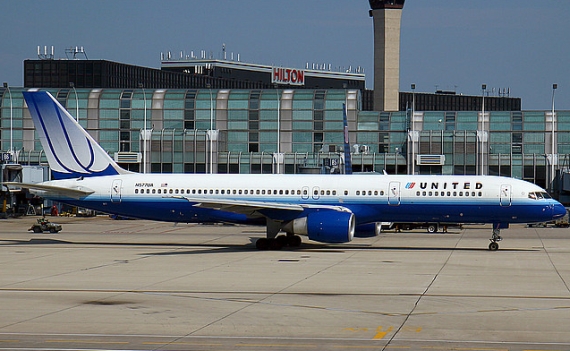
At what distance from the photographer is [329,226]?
42.1 m

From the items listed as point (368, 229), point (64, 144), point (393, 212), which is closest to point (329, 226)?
point (393, 212)

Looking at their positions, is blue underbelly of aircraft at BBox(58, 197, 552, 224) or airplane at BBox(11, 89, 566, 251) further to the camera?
blue underbelly of aircraft at BBox(58, 197, 552, 224)

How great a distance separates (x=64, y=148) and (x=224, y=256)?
13904 millimetres

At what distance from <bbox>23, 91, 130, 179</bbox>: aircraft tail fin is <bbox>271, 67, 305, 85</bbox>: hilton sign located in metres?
114

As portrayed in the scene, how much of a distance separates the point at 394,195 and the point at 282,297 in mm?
20092

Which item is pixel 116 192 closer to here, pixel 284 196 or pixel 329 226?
pixel 284 196

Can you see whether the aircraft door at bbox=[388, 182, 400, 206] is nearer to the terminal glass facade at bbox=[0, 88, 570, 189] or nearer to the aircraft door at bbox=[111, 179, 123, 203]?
the aircraft door at bbox=[111, 179, 123, 203]

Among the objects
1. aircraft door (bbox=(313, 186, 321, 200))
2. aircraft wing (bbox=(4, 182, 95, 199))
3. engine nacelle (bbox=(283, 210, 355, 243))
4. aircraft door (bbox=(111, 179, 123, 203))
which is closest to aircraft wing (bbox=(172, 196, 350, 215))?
aircraft door (bbox=(313, 186, 321, 200))

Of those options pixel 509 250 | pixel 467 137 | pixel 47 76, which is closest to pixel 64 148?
pixel 509 250

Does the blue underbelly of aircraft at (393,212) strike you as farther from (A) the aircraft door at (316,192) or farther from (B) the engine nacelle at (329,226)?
(B) the engine nacelle at (329,226)

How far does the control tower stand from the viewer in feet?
463

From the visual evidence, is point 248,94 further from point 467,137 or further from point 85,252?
point 85,252

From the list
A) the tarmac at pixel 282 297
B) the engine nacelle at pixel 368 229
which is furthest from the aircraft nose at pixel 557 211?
the engine nacelle at pixel 368 229

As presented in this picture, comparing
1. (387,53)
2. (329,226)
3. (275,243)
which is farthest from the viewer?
(387,53)
